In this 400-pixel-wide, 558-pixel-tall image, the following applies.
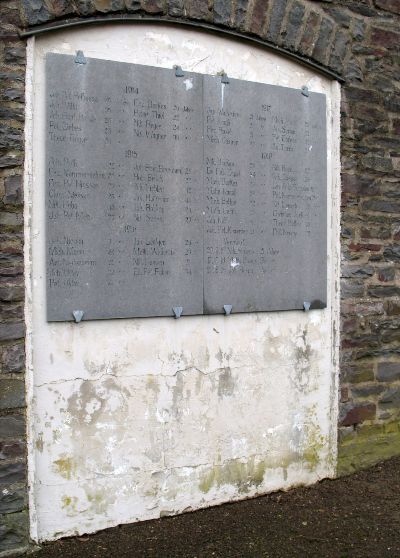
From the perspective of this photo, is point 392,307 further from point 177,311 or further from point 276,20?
point 276,20

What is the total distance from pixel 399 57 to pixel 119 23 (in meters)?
2.14

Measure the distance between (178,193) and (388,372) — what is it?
2.11 m

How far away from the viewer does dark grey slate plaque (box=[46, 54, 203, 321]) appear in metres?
3.13

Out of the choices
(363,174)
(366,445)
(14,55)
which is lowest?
(366,445)

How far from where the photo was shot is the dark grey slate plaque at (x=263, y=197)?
3.52 metres

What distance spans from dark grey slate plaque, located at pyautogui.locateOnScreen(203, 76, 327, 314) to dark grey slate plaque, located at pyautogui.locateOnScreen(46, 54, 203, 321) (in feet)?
0.38

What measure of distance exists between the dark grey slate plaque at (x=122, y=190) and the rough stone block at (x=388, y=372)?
1.58 meters

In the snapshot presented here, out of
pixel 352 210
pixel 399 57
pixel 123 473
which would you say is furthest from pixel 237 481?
pixel 399 57

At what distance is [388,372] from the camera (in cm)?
417

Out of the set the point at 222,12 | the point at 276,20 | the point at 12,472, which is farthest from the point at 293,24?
the point at 12,472

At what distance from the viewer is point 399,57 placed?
4.13 metres

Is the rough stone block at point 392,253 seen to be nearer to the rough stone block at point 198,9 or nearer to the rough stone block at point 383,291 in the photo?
the rough stone block at point 383,291

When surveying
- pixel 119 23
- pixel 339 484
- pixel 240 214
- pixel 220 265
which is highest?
pixel 119 23

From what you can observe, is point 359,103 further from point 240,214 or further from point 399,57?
point 240,214
